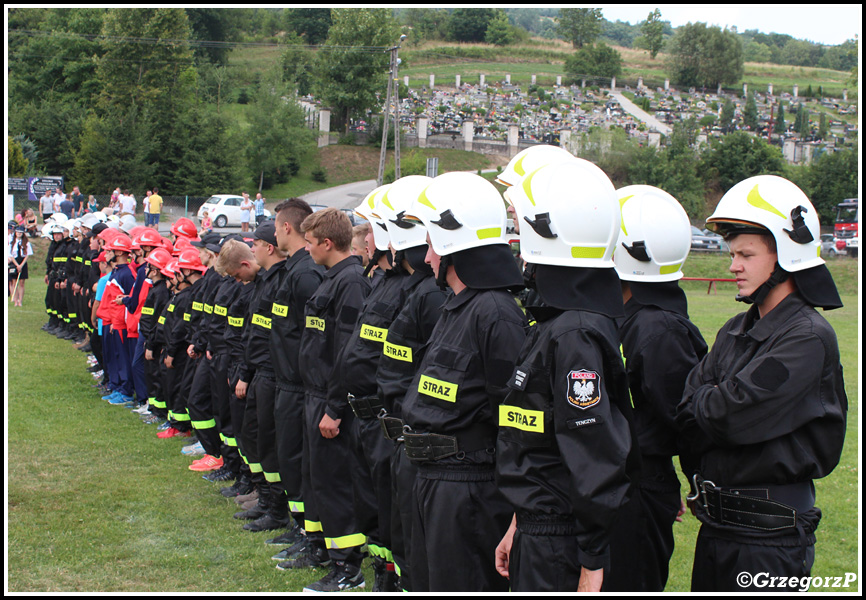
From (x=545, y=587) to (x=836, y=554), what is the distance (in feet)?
13.6

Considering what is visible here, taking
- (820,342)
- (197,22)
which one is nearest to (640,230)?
(820,342)

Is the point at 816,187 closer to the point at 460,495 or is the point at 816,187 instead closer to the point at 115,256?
the point at 115,256

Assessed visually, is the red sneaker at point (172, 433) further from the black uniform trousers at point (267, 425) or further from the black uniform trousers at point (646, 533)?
the black uniform trousers at point (646, 533)

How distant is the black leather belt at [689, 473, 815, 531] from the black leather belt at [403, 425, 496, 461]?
1084mm

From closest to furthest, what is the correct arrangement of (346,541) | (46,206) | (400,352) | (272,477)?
(400,352), (346,541), (272,477), (46,206)

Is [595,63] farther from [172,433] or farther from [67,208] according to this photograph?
[172,433]

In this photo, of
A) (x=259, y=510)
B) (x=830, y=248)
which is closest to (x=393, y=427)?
(x=259, y=510)

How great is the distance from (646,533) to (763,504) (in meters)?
0.69

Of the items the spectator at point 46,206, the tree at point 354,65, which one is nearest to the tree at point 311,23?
the tree at point 354,65

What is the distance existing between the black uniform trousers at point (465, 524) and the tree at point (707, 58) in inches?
4832

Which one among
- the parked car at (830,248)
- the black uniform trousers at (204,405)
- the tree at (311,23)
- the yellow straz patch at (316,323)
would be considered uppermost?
the tree at (311,23)

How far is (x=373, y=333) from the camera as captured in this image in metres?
5.25

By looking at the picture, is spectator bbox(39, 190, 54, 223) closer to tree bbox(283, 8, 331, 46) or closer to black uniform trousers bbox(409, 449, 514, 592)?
black uniform trousers bbox(409, 449, 514, 592)

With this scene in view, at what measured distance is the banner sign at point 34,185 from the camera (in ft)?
128
